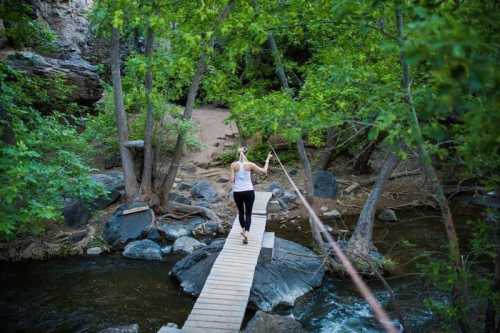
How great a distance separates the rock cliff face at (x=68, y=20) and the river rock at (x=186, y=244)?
10.5 meters

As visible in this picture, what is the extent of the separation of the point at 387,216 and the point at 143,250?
6.40 metres

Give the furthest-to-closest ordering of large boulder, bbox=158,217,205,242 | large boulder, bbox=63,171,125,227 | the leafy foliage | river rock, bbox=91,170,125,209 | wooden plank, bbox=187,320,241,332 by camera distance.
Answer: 1. river rock, bbox=91,170,125,209
2. large boulder, bbox=63,171,125,227
3. large boulder, bbox=158,217,205,242
4. wooden plank, bbox=187,320,241,332
5. the leafy foliage

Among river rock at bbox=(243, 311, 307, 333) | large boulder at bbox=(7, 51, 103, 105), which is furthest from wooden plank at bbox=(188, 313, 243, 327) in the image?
large boulder at bbox=(7, 51, 103, 105)

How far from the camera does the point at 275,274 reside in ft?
23.4

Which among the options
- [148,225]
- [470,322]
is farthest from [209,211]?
[470,322]

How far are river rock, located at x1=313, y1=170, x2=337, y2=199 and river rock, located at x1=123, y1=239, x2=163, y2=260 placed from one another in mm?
5655

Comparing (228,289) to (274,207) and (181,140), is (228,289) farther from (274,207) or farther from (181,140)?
(274,207)

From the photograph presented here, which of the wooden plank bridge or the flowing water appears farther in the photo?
the flowing water

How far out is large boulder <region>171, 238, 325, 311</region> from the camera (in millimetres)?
6676

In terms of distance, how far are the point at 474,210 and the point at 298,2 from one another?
26.2 feet

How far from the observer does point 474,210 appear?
36.6ft

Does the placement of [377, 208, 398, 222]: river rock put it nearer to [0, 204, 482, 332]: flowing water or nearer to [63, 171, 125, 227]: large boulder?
[0, 204, 482, 332]: flowing water

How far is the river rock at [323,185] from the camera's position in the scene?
504 inches

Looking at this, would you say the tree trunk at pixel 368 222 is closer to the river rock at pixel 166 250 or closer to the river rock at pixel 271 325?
the river rock at pixel 271 325
